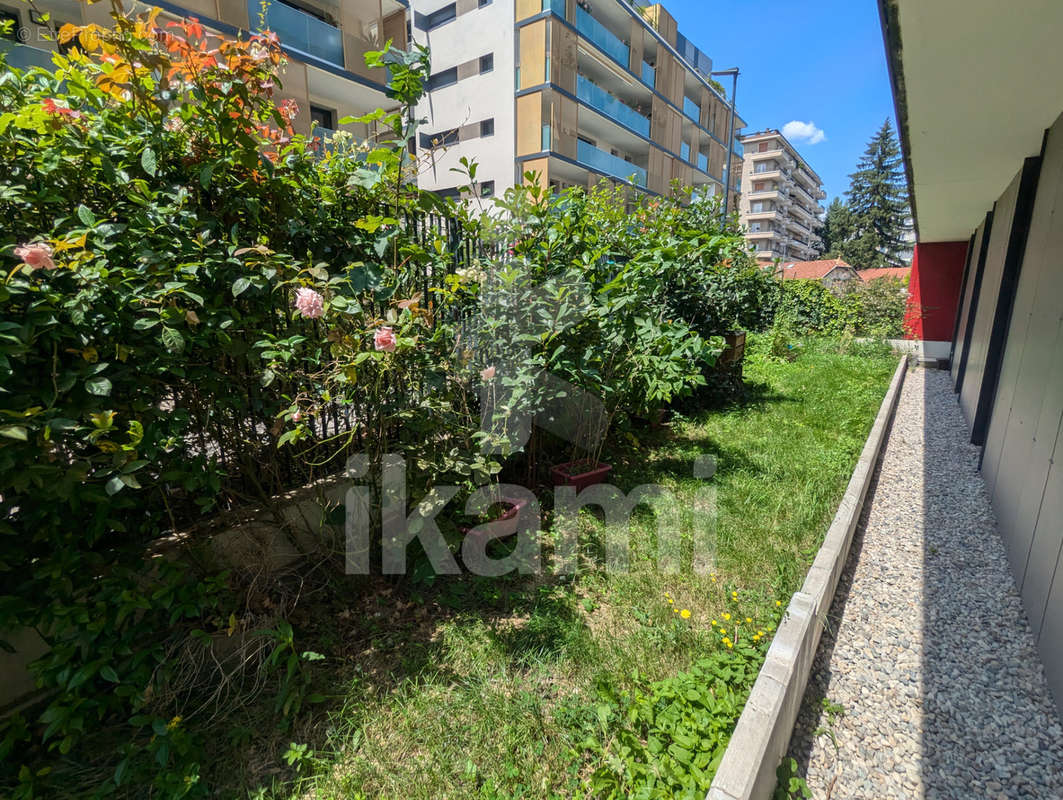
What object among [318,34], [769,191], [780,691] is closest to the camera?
[780,691]

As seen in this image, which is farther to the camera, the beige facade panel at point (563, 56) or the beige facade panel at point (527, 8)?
the beige facade panel at point (563, 56)

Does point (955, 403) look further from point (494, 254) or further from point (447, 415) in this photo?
point (447, 415)

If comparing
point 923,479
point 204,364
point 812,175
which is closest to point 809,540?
point 923,479

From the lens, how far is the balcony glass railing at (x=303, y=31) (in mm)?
10742

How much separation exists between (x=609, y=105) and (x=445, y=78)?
7367 mm

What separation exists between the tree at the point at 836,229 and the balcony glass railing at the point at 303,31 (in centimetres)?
5061

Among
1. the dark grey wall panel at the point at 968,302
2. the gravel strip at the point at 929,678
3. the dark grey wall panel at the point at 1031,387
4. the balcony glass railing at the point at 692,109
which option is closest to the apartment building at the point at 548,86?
the balcony glass railing at the point at 692,109

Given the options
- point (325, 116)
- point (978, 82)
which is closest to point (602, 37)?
point (325, 116)

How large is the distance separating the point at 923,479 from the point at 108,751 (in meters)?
6.34

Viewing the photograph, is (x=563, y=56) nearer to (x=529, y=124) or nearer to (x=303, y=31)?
(x=529, y=124)

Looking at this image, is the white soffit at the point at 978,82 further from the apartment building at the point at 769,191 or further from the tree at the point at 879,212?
the apartment building at the point at 769,191

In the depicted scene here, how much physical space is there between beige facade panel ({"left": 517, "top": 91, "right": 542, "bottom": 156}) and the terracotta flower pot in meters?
18.0

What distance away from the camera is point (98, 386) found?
161cm

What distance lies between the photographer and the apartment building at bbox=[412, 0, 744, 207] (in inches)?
738
